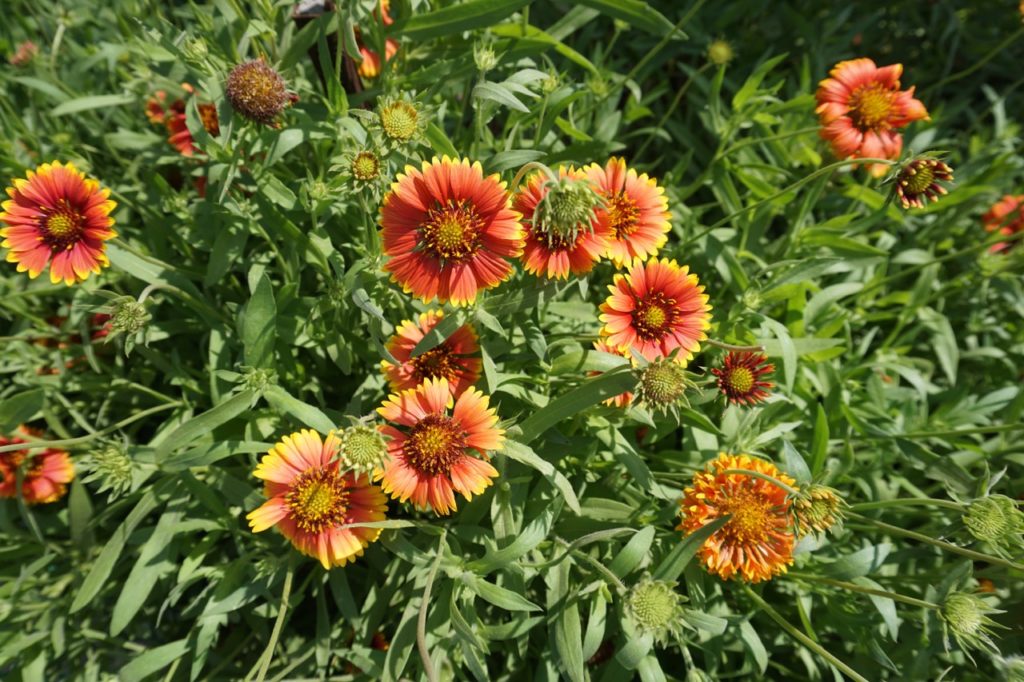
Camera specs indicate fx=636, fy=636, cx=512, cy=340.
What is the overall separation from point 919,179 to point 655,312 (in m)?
0.64

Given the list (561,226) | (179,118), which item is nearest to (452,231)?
(561,226)

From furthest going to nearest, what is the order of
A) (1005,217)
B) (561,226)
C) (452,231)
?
1. (1005,217)
2. (452,231)
3. (561,226)

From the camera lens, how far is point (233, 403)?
1.49 m

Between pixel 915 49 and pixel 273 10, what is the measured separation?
9.23 feet

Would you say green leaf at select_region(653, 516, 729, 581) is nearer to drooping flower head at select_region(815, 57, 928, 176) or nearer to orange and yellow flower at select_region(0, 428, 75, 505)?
drooping flower head at select_region(815, 57, 928, 176)

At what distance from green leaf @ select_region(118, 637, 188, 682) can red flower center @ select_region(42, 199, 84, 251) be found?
101 centimetres

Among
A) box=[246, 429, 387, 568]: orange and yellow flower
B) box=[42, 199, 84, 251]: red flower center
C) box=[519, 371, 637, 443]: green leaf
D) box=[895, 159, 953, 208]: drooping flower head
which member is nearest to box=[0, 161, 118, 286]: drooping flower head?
box=[42, 199, 84, 251]: red flower center

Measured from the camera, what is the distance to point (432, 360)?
1.53 m

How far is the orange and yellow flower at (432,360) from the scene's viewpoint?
1.50 m

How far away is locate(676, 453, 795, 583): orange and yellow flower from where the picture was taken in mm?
1451

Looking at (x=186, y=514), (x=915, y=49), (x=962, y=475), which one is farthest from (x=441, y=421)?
(x=915, y=49)

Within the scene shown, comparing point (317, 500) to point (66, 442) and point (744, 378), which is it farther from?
point (744, 378)

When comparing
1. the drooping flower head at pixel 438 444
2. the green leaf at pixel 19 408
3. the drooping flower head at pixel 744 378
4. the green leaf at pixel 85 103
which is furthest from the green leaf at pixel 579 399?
the green leaf at pixel 85 103

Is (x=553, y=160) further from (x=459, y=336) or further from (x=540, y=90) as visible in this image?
(x=459, y=336)
